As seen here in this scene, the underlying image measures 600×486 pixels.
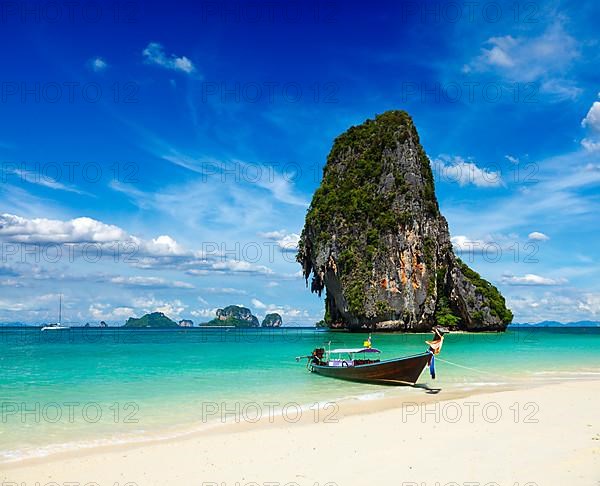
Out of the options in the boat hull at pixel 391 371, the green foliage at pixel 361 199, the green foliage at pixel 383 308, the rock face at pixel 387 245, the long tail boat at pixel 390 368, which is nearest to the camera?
the long tail boat at pixel 390 368

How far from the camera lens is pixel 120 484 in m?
7.06

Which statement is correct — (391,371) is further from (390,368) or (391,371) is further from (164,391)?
(164,391)

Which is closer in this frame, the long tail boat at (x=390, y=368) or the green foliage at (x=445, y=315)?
the long tail boat at (x=390, y=368)

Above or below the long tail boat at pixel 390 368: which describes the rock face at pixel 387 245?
above

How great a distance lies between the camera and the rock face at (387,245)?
60.4 metres

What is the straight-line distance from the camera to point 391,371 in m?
16.6

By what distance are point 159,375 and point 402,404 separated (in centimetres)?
1131

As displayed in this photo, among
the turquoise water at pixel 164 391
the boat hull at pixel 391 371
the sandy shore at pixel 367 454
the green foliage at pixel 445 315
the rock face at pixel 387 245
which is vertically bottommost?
the turquoise water at pixel 164 391

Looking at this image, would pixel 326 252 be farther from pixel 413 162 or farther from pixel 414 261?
pixel 413 162

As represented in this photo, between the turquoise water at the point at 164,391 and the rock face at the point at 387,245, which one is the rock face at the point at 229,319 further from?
the turquoise water at the point at 164,391

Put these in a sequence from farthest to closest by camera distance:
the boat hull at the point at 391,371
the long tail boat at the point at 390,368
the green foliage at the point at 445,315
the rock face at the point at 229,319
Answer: the rock face at the point at 229,319, the green foliage at the point at 445,315, the boat hull at the point at 391,371, the long tail boat at the point at 390,368

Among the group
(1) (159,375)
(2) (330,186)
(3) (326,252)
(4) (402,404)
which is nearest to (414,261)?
(3) (326,252)

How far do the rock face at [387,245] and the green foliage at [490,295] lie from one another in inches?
7.0

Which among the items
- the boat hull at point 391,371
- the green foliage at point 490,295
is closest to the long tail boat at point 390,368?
the boat hull at point 391,371
